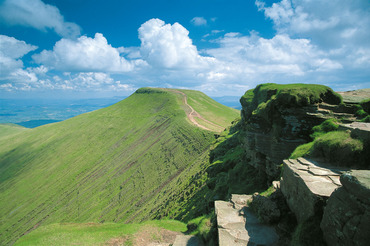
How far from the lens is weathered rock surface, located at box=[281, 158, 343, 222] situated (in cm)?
846

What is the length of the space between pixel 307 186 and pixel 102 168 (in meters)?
98.7

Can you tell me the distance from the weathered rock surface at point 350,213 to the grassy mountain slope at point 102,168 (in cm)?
3616

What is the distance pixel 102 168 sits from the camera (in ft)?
308

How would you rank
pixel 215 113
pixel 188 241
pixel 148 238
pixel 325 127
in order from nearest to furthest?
pixel 188 241 < pixel 325 127 < pixel 148 238 < pixel 215 113

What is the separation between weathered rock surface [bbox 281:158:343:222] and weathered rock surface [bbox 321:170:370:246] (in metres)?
1.03

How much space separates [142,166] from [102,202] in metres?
20.0

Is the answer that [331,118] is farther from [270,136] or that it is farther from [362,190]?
[362,190]

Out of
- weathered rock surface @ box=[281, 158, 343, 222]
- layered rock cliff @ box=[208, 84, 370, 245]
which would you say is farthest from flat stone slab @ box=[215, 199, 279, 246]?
weathered rock surface @ box=[281, 158, 343, 222]

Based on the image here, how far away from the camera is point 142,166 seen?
270 ft

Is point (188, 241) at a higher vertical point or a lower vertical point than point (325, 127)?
lower

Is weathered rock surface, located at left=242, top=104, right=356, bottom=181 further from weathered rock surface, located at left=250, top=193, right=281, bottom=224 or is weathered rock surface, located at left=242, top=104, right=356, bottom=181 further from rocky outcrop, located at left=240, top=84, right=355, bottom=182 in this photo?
weathered rock surface, located at left=250, top=193, right=281, bottom=224

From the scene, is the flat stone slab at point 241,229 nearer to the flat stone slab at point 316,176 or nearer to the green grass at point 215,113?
the flat stone slab at point 316,176

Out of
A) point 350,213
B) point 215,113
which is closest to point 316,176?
point 350,213

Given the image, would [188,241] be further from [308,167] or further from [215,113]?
[215,113]
